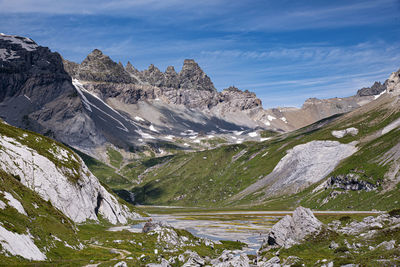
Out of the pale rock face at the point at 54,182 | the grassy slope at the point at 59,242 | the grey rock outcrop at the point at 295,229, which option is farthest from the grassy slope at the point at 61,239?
the pale rock face at the point at 54,182

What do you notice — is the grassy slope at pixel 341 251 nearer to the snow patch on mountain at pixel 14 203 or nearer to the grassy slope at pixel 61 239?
the grassy slope at pixel 61 239

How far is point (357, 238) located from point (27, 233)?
159ft

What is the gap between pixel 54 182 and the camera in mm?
90062

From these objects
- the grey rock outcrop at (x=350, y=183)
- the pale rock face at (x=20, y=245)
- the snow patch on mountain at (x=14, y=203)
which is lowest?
the grey rock outcrop at (x=350, y=183)

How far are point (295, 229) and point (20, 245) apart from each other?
1768 inches

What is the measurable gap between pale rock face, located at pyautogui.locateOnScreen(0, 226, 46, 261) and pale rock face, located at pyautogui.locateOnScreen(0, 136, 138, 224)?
3210 centimetres

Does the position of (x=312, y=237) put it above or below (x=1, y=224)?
below

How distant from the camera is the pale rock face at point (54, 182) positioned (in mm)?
81000

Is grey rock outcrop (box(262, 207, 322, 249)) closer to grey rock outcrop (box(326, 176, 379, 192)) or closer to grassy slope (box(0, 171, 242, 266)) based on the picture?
grassy slope (box(0, 171, 242, 266))

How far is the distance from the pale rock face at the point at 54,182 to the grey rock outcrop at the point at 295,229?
50905mm

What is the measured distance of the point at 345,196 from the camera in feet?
545

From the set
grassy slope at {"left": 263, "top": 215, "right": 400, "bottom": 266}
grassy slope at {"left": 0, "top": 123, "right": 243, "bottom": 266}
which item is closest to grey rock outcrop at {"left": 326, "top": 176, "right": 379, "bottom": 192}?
grassy slope at {"left": 0, "top": 123, "right": 243, "bottom": 266}

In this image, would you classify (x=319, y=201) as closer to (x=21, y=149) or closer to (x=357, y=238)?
(x=357, y=238)

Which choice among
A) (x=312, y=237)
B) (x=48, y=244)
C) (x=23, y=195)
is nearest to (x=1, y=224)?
(x=48, y=244)
